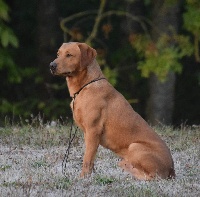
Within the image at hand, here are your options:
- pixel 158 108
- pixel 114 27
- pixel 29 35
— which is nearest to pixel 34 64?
pixel 29 35

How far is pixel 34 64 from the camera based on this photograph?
72.6 feet

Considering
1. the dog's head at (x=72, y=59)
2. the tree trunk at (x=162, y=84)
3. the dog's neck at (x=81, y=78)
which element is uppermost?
the dog's head at (x=72, y=59)

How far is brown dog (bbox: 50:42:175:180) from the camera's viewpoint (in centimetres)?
957

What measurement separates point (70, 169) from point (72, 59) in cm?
133

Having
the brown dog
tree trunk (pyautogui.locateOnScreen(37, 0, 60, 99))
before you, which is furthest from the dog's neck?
tree trunk (pyautogui.locateOnScreen(37, 0, 60, 99))

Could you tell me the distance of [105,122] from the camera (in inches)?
384

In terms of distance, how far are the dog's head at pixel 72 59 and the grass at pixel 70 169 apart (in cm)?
113

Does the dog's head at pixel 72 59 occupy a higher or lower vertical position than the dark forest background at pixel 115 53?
higher

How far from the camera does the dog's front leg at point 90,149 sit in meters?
9.59

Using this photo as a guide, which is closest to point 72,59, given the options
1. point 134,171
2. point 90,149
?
point 90,149

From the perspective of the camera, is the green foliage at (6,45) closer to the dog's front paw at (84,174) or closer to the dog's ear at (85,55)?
the dog's ear at (85,55)

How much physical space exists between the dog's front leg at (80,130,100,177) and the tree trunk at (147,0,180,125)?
8.94m

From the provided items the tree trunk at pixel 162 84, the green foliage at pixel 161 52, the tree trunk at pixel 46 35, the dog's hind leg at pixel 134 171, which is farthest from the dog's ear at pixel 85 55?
the tree trunk at pixel 46 35

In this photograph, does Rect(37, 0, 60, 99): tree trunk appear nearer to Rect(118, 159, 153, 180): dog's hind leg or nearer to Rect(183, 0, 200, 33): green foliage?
Rect(183, 0, 200, 33): green foliage
